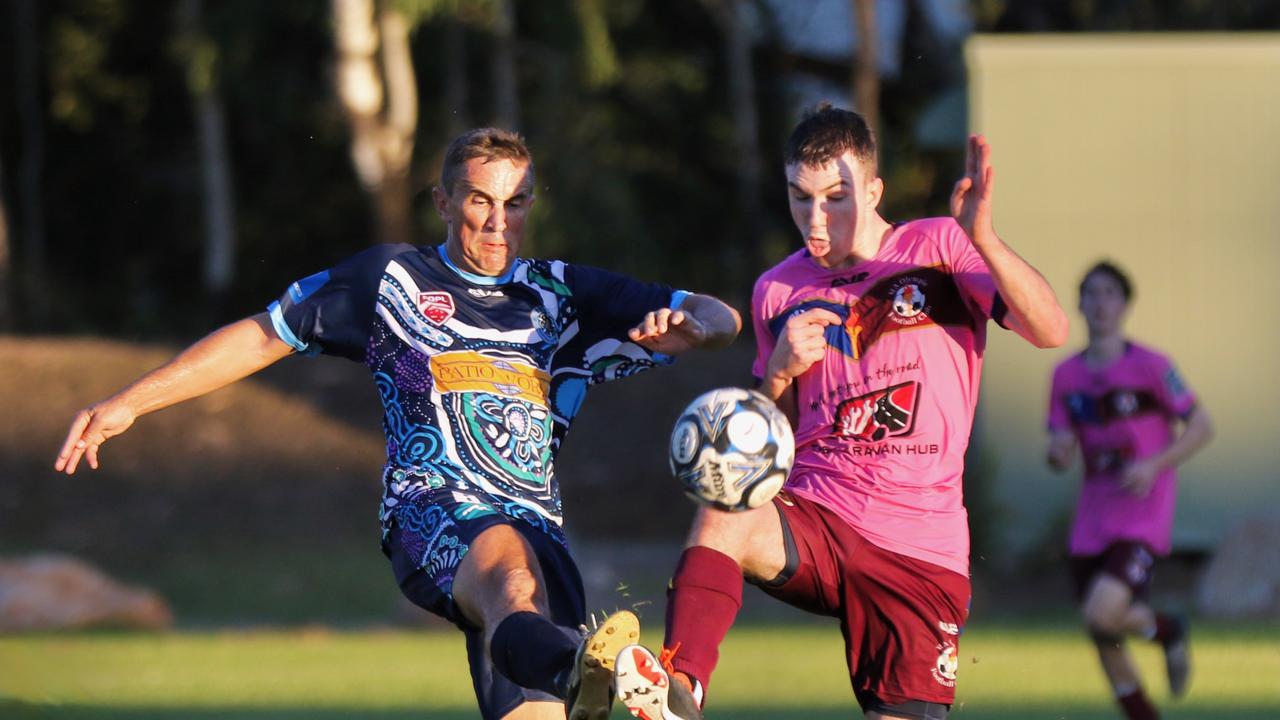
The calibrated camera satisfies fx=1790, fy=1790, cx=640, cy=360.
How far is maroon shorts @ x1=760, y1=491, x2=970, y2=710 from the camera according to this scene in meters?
5.32

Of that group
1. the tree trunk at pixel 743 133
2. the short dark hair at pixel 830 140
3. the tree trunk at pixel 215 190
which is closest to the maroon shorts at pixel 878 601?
the short dark hair at pixel 830 140

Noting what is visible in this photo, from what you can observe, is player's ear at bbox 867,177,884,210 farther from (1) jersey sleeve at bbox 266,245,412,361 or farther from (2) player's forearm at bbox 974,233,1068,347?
(1) jersey sleeve at bbox 266,245,412,361

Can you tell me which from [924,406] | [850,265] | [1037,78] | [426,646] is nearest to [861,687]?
[924,406]

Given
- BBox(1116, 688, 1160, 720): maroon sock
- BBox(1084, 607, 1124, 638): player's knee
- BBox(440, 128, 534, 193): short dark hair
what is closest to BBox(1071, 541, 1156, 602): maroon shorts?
BBox(1084, 607, 1124, 638): player's knee

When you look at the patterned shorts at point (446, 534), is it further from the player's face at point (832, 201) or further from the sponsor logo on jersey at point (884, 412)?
the player's face at point (832, 201)

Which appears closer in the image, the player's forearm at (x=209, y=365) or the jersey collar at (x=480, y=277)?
the player's forearm at (x=209, y=365)

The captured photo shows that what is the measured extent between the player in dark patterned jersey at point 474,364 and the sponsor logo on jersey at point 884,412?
1.46 feet

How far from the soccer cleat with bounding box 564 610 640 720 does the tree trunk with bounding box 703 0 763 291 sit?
18.6 meters

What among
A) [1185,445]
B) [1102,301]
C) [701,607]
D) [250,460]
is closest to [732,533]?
[701,607]

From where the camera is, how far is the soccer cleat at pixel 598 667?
15.1 feet

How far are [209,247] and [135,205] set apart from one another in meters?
3.88

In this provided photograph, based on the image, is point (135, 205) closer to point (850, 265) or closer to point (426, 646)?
point (426, 646)

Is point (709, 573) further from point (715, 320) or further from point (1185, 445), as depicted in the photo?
point (1185, 445)

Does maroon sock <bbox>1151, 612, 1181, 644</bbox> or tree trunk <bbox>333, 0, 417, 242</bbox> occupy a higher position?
tree trunk <bbox>333, 0, 417, 242</bbox>
